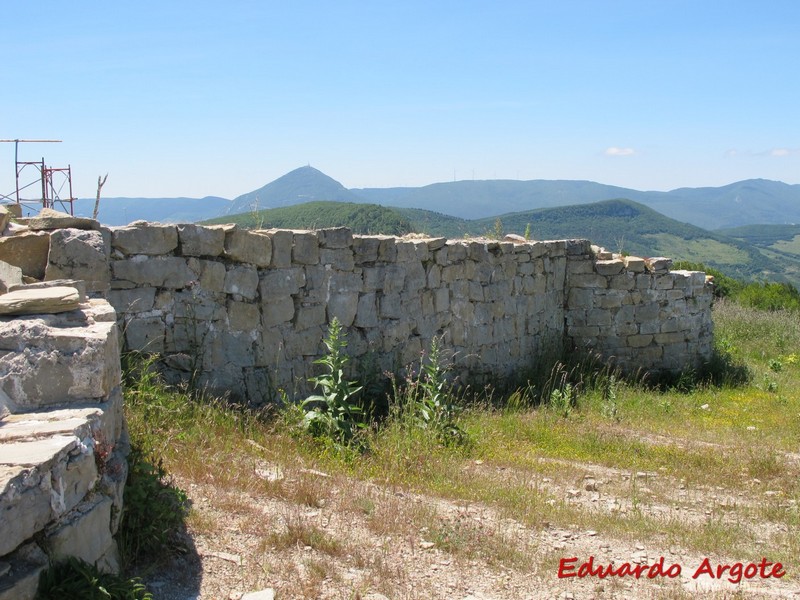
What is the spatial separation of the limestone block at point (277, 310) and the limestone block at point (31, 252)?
6.11 feet

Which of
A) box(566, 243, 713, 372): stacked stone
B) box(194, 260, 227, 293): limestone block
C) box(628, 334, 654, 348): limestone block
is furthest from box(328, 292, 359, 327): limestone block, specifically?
box(628, 334, 654, 348): limestone block

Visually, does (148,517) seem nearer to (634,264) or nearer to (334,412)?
(334,412)

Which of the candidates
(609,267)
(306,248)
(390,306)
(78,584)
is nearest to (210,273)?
(306,248)

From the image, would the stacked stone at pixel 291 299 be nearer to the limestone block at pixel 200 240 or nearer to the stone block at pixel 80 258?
the limestone block at pixel 200 240

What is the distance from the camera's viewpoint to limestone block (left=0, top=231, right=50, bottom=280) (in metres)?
4.97

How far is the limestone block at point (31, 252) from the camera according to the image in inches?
196

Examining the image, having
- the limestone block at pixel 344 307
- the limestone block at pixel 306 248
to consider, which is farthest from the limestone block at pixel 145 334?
the limestone block at pixel 344 307

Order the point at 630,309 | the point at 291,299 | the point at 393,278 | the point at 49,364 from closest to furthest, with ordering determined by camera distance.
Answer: the point at 49,364, the point at 291,299, the point at 393,278, the point at 630,309

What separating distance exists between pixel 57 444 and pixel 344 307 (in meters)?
4.45

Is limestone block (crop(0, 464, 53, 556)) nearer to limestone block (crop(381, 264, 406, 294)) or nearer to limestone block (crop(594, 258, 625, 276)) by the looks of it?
limestone block (crop(381, 264, 406, 294))

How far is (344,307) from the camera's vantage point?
6.98 meters

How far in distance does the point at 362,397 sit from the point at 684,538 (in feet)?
10.7

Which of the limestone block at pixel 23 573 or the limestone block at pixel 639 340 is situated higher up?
the limestone block at pixel 23 573

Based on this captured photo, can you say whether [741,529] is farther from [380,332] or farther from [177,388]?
[177,388]
